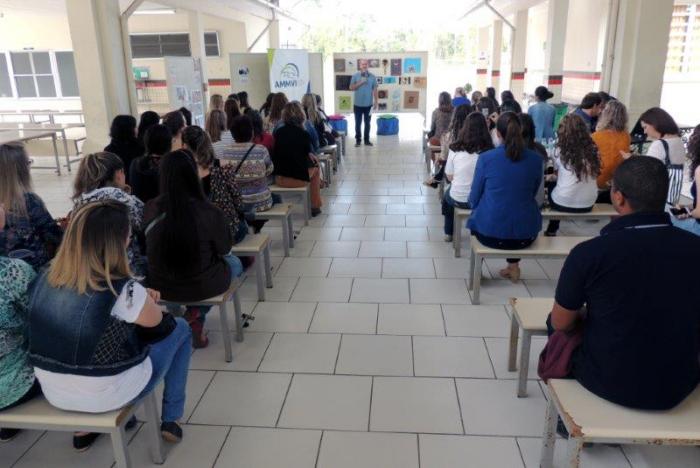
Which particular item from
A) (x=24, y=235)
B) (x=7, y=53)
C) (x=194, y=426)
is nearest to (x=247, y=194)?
(x=24, y=235)

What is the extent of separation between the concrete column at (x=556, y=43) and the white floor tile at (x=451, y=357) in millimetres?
7294

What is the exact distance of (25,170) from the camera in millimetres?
2602

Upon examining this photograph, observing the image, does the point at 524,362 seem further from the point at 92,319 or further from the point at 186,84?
the point at 186,84

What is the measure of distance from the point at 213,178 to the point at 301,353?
4.01ft

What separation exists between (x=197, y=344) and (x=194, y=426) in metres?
0.72

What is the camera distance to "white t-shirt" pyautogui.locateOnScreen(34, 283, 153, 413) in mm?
1774

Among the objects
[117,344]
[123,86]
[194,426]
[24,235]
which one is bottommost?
[194,426]

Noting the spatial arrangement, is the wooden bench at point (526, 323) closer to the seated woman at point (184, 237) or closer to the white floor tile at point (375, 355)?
the white floor tile at point (375, 355)

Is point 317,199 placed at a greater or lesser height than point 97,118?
lesser

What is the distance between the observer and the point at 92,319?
5.63 feet

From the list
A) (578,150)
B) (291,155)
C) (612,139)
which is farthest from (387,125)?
(578,150)

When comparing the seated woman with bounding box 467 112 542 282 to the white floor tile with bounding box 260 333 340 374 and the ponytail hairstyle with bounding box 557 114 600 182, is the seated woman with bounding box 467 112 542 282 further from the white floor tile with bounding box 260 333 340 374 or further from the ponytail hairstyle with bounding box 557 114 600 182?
the white floor tile with bounding box 260 333 340 374

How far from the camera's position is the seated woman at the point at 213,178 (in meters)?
3.30

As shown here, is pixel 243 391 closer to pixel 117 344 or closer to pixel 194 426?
pixel 194 426
